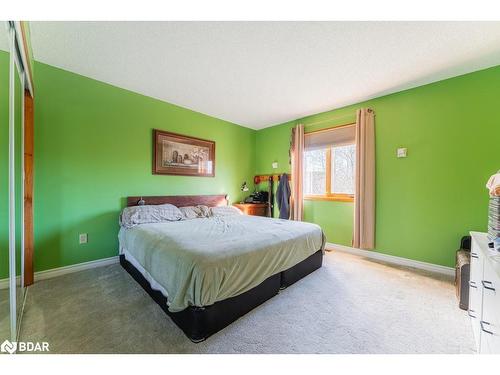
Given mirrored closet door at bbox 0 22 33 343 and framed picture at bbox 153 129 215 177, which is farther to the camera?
framed picture at bbox 153 129 215 177

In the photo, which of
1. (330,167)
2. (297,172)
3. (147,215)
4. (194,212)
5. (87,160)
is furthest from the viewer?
(297,172)

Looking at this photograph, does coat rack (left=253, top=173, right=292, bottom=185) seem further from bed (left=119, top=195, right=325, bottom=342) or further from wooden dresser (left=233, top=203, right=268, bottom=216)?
bed (left=119, top=195, right=325, bottom=342)

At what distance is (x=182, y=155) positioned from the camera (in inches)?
136

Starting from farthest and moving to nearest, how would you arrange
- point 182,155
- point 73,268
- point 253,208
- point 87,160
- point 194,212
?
point 253,208 < point 182,155 < point 194,212 < point 87,160 < point 73,268

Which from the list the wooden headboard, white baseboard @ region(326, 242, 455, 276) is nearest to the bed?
the wooden headboard

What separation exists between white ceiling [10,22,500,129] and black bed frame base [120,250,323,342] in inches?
89.1

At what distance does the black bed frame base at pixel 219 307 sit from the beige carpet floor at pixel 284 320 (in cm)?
5

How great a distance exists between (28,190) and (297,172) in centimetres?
375

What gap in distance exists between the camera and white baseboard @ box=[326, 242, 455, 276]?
251cm

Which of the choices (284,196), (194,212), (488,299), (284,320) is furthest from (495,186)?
(194,212)

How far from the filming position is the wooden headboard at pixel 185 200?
2.97m

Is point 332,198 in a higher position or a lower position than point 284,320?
higher

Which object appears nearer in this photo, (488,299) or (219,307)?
(488,299)

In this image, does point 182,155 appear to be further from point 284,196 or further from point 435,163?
point 435,163
